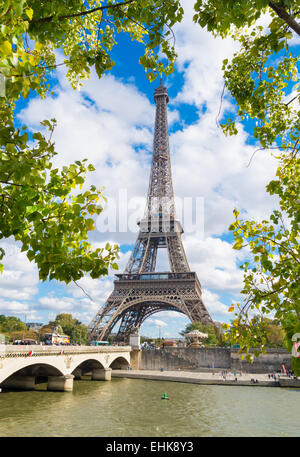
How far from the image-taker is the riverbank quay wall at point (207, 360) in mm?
53781

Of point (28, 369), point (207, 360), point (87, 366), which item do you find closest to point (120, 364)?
point (87, 366)

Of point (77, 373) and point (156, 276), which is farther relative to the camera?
point (156, 276)

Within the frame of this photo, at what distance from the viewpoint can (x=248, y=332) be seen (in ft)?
19.8

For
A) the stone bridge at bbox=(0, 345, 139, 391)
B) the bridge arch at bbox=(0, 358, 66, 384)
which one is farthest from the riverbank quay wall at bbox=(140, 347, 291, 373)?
the bridge arch at bbox=(0, 358, 66, 384)

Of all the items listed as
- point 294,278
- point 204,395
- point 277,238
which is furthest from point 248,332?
point 204,395

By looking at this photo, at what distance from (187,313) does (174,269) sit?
11875 millimetres

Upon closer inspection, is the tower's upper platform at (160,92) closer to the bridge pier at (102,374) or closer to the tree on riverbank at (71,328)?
the tree on riverbank at (71,328)

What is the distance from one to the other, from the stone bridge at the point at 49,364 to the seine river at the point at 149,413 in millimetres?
1619

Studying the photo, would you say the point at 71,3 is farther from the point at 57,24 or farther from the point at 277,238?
the point at 277,238

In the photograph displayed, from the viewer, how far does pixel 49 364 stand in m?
30.9

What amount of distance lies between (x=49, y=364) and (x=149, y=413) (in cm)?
1137

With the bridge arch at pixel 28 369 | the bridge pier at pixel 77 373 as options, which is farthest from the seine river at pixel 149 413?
the bridge pier at pixel 77 373

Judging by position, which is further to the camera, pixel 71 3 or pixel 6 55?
pixel 71 3

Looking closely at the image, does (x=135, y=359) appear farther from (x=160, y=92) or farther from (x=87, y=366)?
(x=160, y=92)
